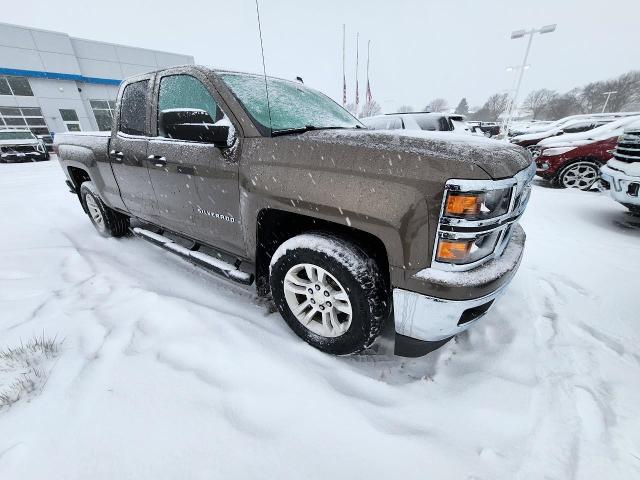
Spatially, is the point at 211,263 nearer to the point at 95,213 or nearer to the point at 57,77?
the point at 95,213

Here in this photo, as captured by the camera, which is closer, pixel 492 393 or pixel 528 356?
pixel 492 393

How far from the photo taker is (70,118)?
2408cm

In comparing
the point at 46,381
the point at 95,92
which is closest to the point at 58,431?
the point at 46,381

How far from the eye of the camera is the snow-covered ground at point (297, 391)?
131 centimetres

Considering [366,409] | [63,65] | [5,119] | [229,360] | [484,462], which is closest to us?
[484,462]

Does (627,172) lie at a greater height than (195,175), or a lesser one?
lesser

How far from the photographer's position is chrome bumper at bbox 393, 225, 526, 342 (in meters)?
1.44

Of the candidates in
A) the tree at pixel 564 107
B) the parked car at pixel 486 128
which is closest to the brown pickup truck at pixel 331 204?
the parked car at pixel 486 128

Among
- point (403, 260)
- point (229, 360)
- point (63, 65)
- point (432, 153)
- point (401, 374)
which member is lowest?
point (401, 374)

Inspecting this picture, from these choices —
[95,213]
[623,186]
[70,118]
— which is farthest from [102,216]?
[70,118]

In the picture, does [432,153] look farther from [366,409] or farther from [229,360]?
[229,360]

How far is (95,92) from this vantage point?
2566cm

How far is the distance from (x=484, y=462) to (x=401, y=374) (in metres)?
0.59

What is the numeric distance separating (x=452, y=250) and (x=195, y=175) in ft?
5.92
